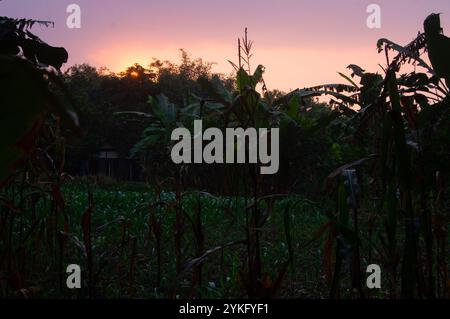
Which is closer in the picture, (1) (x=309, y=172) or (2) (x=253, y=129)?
(2) (x=253, y=129)

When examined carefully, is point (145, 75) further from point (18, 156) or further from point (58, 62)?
point (18, 156)

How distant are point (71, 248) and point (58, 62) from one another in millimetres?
1491

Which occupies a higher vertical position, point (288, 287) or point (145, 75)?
point (145, 75)

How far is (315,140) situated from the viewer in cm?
940

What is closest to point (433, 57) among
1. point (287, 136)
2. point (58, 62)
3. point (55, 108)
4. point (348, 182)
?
point (348, 182)

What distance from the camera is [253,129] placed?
142 cm

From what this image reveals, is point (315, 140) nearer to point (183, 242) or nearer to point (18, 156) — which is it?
point (183, 242)

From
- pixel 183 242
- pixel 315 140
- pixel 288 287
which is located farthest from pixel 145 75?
pixel 288 287

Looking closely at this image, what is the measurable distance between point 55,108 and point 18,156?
0.16m

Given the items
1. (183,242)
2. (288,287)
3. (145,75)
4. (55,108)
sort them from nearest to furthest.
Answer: (55,108) < (288,287) < (183,242) < (145,75)
